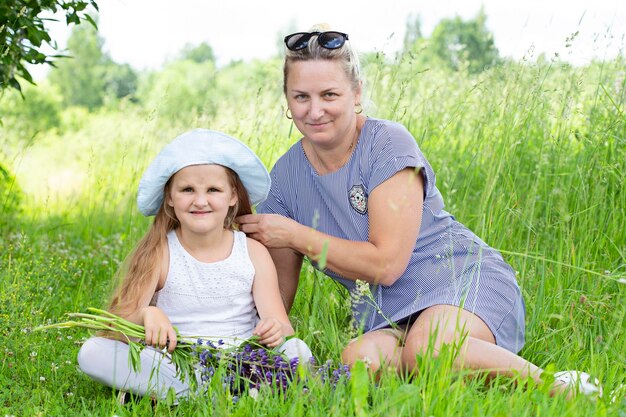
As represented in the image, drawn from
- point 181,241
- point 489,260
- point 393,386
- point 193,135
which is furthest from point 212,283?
point 489,260

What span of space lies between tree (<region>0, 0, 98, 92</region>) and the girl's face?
1.14 m

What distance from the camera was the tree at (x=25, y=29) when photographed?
3.71 metres

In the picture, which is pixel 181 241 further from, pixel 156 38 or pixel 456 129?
pixel 156 38

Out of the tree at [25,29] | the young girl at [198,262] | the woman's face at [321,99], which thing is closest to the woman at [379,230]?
the woman's face at [321,99]

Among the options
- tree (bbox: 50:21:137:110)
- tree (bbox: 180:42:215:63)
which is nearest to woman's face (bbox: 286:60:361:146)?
tree (bbox: 50:21:137:110)

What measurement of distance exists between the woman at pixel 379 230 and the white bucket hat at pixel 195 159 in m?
0.23

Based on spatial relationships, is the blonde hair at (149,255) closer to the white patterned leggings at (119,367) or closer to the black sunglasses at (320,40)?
the white patterned leggings at (119,367)

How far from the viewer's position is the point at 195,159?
9.52ft

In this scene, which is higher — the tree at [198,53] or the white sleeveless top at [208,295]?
the tree at [198,53]

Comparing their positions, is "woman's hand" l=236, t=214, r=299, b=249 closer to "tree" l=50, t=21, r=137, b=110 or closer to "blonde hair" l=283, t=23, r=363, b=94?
"blonde hair" l=283, t=23, r=363, b=94

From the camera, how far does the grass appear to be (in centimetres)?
243

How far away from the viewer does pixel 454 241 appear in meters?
3.18

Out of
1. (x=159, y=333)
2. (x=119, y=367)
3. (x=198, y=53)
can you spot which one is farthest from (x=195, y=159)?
(x=198, y=53)

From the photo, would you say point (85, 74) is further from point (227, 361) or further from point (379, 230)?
point (227, 361)
